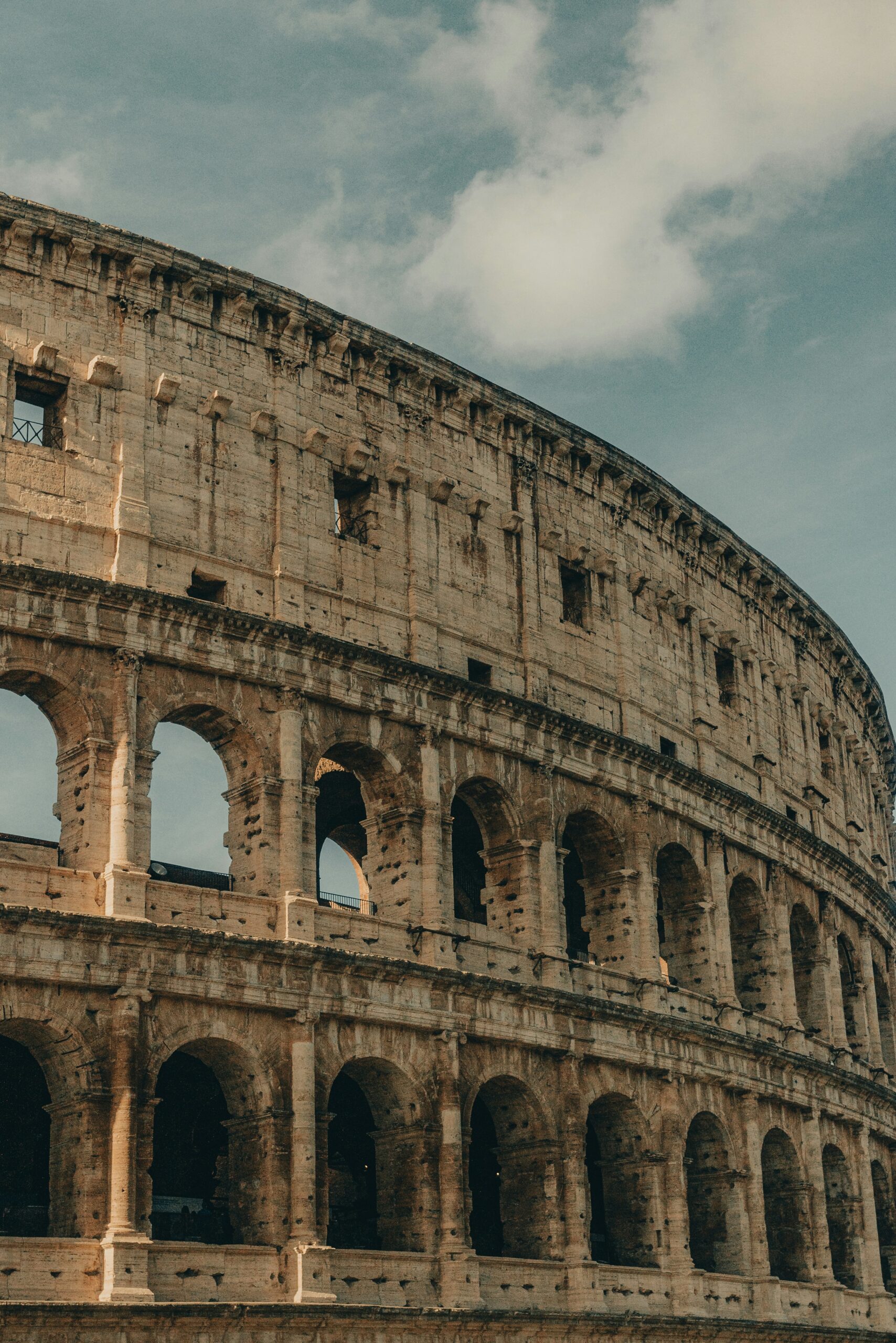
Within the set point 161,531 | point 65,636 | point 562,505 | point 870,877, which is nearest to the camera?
point 65,636

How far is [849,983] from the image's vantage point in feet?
129

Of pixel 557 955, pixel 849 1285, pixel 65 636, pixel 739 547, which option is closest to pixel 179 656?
pixel 65 636

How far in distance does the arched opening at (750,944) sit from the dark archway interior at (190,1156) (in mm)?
11355

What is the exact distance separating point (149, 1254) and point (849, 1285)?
1657 cm

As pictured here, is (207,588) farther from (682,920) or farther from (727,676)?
(727,676)

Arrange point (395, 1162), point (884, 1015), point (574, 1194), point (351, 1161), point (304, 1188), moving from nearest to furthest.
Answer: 1. point (304, 1188)
2. point (395, 1162)
3. point (574, 1194)
4. point (351, 1161)
5. point (884, 1015)

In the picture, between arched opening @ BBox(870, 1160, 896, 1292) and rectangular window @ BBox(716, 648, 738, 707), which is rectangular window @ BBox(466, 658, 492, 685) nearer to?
rectangular window @ BBox(716, 648, 738, 707)

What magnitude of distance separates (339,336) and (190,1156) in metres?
12.2

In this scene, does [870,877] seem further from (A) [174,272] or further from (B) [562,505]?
(A) [174,272]

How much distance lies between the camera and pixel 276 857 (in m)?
25.6

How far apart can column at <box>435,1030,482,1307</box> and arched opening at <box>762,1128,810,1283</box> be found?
8.58 meters

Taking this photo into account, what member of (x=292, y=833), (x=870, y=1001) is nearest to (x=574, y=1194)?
(x=292, y=833)

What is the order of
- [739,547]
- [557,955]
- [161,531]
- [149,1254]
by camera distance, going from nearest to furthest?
1. [149,1254]
2. [161,531]
3. [557,955]
4. [739,547]

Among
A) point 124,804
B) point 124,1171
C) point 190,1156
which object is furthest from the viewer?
point 190,1156
